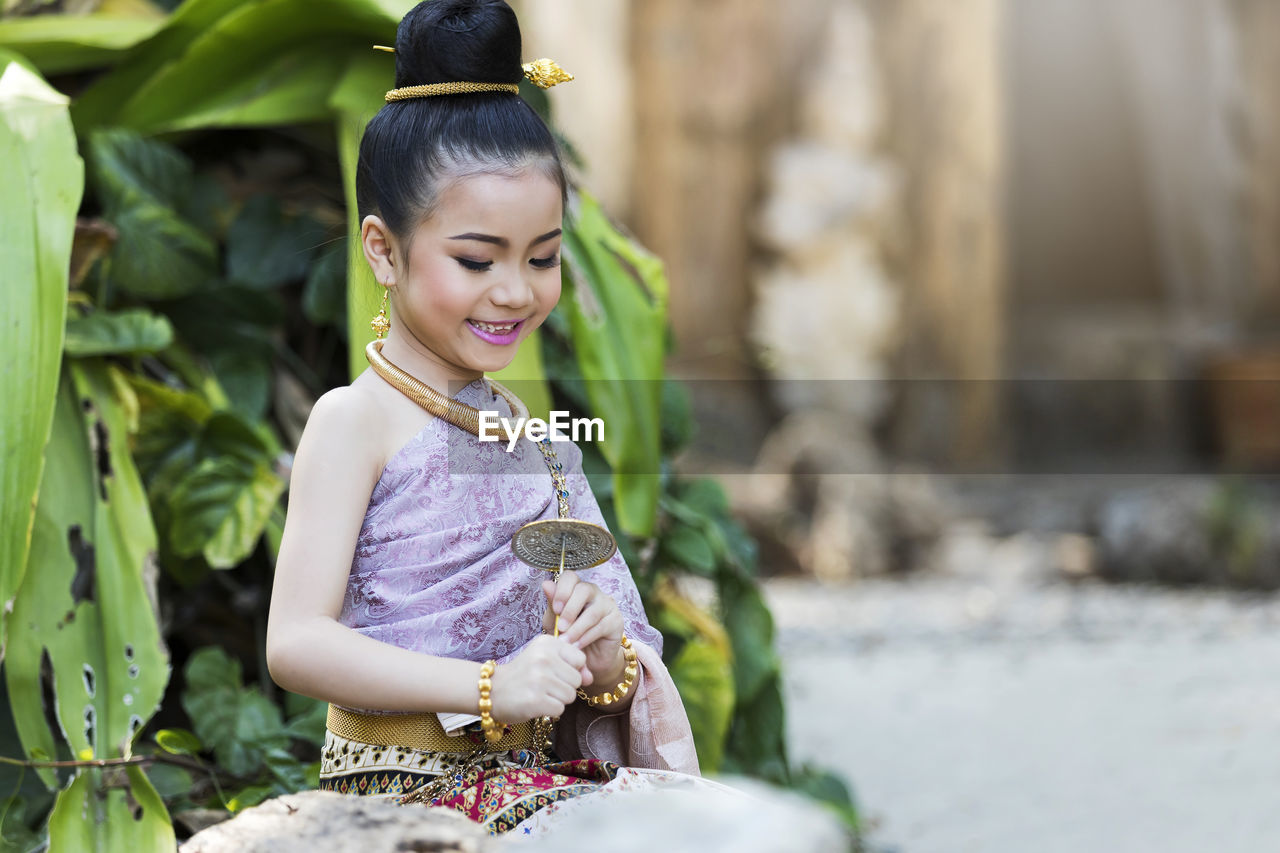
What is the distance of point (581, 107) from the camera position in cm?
455

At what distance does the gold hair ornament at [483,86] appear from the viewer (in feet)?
2.85

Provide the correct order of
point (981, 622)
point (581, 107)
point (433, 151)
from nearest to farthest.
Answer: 1. point (433, 151)
2. point (981, 622)
3. point (581, 107)

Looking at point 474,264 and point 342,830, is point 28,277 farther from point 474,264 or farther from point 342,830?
point 342,830

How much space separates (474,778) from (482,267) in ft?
1.18

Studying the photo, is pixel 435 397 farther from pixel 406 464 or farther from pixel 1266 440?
pixel 1266 440

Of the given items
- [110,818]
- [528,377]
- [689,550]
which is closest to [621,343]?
[528,377]

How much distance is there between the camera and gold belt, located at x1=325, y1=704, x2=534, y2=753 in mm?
884

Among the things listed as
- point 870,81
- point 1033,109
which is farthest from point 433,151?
point 1033,109

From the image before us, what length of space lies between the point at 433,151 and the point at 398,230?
0.06 m

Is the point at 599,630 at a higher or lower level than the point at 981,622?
higher

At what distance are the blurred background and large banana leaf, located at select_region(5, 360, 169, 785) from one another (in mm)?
894

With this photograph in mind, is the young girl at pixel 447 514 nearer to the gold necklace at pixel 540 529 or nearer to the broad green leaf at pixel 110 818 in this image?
the gold necklace at pixel 540 529

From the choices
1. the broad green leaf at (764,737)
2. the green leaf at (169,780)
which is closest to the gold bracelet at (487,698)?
the green leaf at (169,780)

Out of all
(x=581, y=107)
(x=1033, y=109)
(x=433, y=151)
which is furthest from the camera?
(x=1033, y=109)
